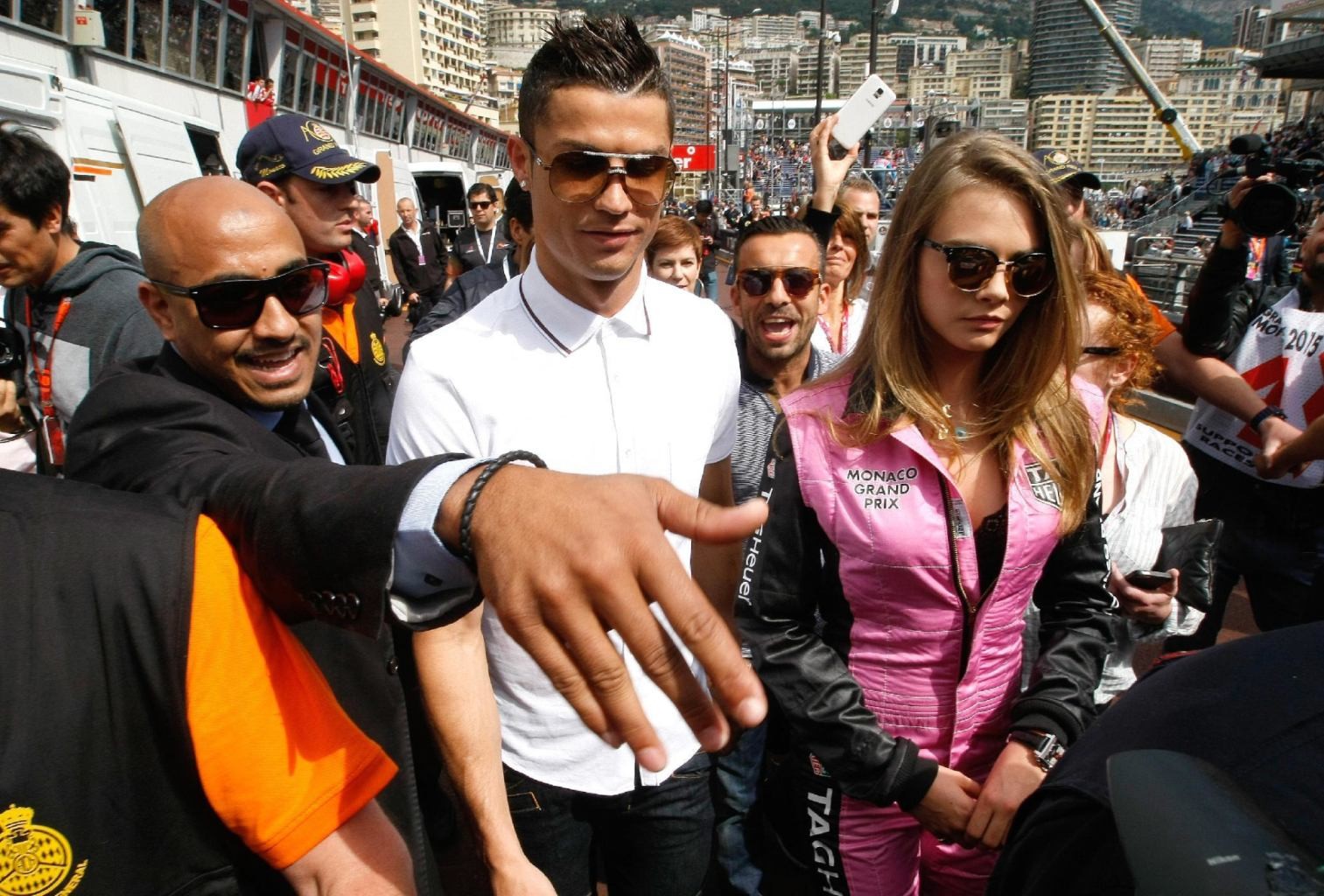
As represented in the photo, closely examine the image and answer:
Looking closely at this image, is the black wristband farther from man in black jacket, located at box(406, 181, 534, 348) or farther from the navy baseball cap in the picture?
the navy baseball cap

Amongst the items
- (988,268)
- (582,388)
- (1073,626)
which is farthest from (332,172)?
(1073,626)

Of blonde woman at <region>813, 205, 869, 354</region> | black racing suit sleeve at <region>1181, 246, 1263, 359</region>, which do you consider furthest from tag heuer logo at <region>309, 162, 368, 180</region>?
black racing suit sleeve at <region>1181, 246, 1263, 359</region>

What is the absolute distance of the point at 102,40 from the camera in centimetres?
1402

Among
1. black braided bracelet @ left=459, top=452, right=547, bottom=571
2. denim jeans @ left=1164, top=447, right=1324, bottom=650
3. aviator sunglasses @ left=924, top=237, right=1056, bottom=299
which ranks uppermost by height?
aviator sunglasses @ left=924, top=237, right=1056, bottom=299

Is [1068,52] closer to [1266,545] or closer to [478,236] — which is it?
[478,236]

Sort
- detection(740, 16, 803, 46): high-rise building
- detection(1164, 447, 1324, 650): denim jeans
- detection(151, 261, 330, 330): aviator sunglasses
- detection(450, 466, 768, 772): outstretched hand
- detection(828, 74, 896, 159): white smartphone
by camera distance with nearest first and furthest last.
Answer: detection(450, 466, 768, 772): outstretched hand, detection(151, 261, 330, 330): aviator sunglasses, detection(1164, 447, 1324, 650): denim jeans, detection(828, 74, 896, 159): white smartphone, detection(740, 16, 803, 46): high-rise building

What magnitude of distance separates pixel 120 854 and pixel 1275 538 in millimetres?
3607

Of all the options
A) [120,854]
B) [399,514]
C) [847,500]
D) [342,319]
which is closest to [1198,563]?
[847,500]

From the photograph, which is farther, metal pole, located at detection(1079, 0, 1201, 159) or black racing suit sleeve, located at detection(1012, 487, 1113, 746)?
metal pole, located at detection(1079, 0, 1201, 159)

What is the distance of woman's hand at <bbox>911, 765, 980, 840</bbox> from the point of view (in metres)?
1.78

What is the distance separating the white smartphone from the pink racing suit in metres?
2.93

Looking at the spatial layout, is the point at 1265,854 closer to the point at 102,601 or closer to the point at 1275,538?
the point at 102,601

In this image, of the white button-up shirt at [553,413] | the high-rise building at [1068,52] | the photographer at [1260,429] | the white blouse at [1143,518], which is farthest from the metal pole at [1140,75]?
the high-rise building at [1068,52]

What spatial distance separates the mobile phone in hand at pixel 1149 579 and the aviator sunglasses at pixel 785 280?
141cm
